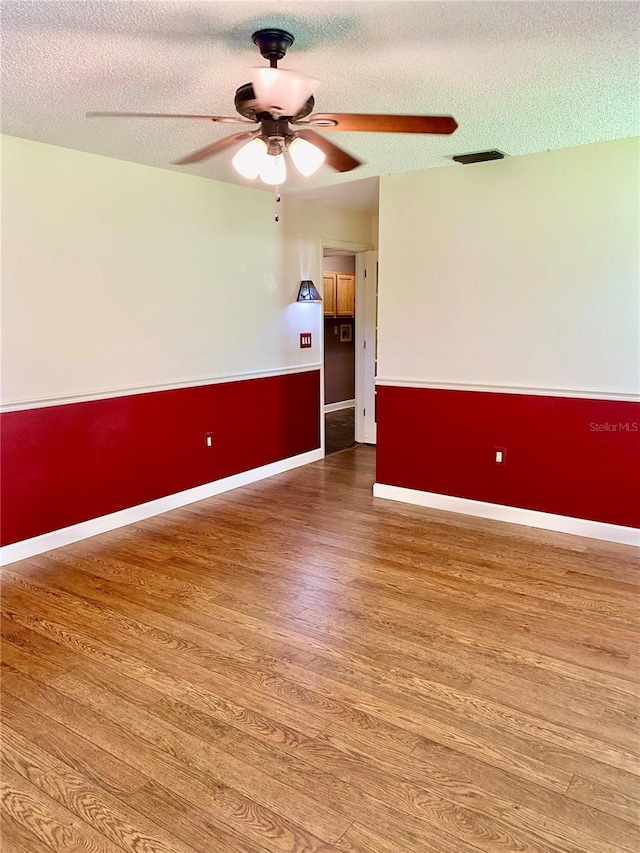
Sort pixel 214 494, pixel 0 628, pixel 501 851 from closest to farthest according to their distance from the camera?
pixel 501 851, pixel 0 628, pixel 214 494

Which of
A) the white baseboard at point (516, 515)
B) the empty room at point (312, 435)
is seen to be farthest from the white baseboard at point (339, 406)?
the white baseboard at point (516, 515)

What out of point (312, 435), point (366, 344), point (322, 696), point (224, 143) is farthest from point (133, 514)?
point (366, 344)

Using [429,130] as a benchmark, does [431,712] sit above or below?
below

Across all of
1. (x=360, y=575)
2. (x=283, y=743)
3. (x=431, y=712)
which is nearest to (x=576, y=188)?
(x=360, y=575)

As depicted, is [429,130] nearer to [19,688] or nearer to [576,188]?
[576,188]

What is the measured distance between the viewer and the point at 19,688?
93.5 inches

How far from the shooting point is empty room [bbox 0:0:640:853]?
1937 millimetres

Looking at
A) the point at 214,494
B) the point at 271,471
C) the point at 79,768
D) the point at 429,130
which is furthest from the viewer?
the point at 271,471

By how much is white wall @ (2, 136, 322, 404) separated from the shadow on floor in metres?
1.49

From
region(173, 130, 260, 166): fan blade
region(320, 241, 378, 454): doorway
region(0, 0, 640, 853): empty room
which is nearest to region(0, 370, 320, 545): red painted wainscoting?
region(0, 0, 640, 853): empty room

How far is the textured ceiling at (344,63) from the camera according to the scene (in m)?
1.99

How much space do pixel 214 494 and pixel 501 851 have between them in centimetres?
355

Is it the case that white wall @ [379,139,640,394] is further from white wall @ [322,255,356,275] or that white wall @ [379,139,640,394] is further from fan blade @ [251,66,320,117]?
white wall @ [322,255,356,275]

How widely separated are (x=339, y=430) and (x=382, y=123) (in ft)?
17.5
